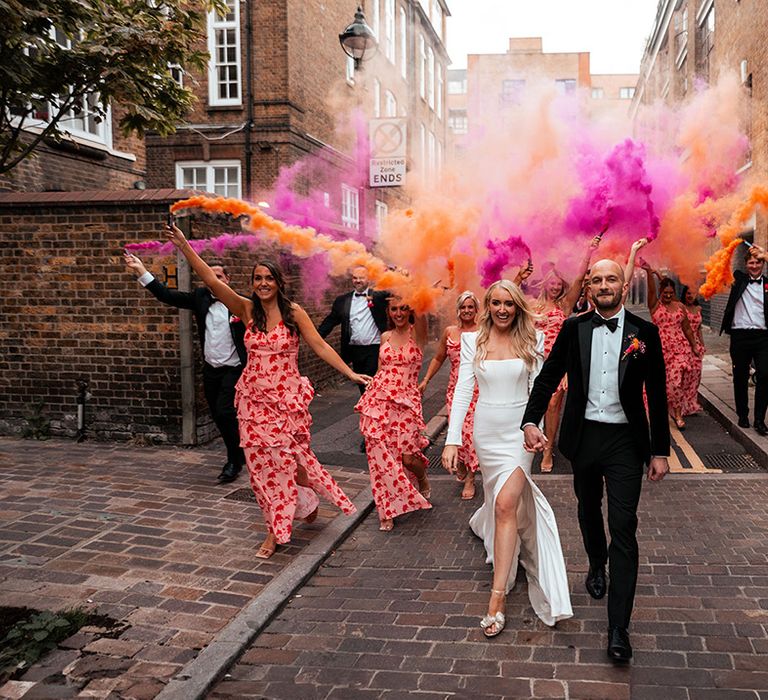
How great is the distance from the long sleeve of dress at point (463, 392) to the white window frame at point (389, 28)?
676 inches

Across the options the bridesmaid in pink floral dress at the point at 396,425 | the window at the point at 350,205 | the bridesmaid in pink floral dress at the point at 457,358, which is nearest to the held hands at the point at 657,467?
the bridesmaid in pink floral dress at the point at 396,425

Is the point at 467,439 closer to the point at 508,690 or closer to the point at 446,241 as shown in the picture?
the point at 446,241

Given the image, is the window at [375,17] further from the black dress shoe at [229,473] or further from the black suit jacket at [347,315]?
the black dress shoe at [229,473]

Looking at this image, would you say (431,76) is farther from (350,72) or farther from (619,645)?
(619,645)

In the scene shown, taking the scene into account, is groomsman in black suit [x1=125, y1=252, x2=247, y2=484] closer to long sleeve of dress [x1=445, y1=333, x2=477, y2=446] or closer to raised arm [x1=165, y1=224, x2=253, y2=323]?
raised arm [x1=165, y1=224, x2=253, y2=323]

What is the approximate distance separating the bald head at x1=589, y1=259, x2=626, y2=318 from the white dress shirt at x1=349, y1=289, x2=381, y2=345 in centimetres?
501

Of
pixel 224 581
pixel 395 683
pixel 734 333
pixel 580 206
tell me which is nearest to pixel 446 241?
pixel 580 206

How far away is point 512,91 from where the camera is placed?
9820mm

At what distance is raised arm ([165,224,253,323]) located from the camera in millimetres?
5473

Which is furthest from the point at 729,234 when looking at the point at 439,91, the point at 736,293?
the point at 439,91

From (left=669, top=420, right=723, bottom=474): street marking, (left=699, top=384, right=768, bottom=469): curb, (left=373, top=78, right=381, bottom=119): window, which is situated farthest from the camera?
(left=373, top=78, right=381, bottom=119): window

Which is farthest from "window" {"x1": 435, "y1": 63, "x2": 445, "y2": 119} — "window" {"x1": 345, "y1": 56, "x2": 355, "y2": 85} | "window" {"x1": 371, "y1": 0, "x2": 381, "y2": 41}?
"window" {"x1": 371, "y1": 0, "x2": 381, "y2": 41}

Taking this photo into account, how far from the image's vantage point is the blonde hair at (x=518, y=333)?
4570mm

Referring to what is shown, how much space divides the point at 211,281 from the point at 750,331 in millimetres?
6260
